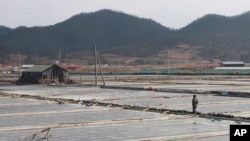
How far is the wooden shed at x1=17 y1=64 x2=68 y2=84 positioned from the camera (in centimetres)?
4144

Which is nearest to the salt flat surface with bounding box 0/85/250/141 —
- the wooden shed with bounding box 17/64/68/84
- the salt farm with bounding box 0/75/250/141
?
the salt farm with bounding box 0/75/250/141

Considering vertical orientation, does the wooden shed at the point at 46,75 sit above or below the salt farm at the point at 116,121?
above

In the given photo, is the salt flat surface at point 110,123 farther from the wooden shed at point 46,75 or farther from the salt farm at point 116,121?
the wooden shed at point 46,75

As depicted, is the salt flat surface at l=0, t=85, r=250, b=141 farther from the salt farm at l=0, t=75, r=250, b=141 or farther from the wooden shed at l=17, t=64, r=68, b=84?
the wooden shed at l=17, t=64, r=68, b=84

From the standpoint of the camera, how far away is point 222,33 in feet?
627

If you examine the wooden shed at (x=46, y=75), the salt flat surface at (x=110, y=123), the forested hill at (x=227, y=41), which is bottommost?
the salt flat surface at (x=110, y=123)

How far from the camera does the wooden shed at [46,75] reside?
4144 centimetres

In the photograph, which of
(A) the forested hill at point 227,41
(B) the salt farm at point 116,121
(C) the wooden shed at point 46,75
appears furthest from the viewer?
(A) the forested hill at point 227,41

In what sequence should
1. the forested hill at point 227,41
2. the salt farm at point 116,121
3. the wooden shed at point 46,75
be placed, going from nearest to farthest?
the salt farm at point 116,121 < the wooden shed at point 46,75 < the forested hill at point 227,41

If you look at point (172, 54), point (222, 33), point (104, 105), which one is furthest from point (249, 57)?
point (104, 105)

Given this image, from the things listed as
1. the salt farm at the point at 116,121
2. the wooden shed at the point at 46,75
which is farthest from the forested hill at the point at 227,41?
the salt farm at the point at 116,121

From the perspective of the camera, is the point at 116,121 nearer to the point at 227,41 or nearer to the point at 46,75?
the point at 46,75

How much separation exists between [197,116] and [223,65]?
260 feet

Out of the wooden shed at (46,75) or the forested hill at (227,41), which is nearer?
the wooden shed at (46,75)
